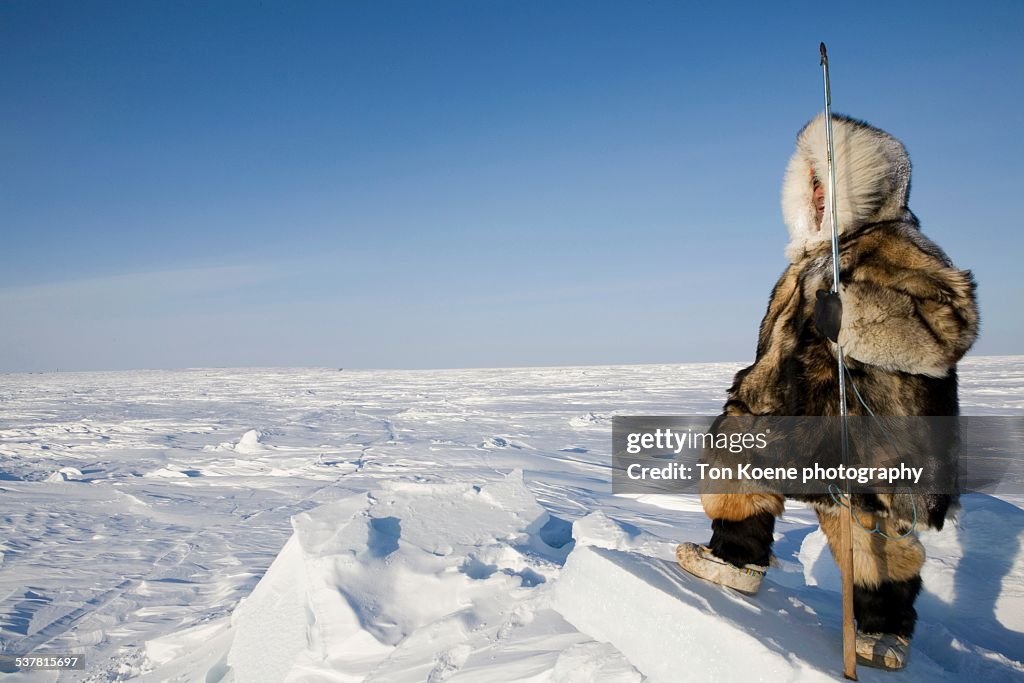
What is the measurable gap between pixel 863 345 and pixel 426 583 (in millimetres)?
2550

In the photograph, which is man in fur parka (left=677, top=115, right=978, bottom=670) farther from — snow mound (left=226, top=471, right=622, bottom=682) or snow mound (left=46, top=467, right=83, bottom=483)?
snow mound (left=46, top=467, right=83, bottom=483)

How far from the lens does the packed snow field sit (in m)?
1.88

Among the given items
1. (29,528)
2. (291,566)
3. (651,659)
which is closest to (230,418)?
(29,528)

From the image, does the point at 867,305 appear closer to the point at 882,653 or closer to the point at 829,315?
the point at 829,315

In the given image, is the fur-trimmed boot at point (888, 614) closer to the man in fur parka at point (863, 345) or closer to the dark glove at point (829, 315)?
the man in fur parka at point (863, 345)

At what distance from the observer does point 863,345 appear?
1.75 meters

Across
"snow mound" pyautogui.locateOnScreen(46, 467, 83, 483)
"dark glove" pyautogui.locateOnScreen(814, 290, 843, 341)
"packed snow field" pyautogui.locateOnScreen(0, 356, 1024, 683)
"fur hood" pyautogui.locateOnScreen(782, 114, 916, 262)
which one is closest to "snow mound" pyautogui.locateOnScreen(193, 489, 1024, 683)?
"packed snow field" pyautogui.locateOnScreen(0, 356, 1024, 683)

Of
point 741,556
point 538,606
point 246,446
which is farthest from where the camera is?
point 246,446

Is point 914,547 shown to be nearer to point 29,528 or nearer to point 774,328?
point 774,328

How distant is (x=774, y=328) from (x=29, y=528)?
25.2 feet

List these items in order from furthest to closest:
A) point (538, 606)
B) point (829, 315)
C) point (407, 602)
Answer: point (407, 602), point (538, 606), point (829, 315)

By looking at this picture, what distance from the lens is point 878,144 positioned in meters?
1.86

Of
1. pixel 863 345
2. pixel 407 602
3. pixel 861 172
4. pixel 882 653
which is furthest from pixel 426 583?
pixel 861 172

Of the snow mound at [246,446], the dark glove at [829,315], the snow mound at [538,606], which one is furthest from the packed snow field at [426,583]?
the snow mound at [246,446]
